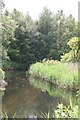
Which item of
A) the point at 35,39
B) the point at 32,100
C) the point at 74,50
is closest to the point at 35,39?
the point at 35,39

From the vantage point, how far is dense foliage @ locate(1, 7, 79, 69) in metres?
28.2

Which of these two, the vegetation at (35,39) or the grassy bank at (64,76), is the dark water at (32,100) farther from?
the vegetation at (35,39)

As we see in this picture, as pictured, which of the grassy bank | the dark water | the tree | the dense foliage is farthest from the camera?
the dense foliage

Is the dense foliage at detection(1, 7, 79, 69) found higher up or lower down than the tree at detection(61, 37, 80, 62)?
higher up

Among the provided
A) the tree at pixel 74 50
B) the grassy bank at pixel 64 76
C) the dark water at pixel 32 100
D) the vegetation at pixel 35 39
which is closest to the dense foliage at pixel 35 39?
the vegetation at pixel 35 39

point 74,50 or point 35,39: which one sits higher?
point 35,39

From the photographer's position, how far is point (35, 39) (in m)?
29.0

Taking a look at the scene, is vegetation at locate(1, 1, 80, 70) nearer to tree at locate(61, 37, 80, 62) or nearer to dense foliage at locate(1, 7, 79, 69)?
dense foliage at locate(1, 7, 79, 69)

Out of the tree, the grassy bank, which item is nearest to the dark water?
the grassy bank

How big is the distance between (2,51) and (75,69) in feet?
14.4

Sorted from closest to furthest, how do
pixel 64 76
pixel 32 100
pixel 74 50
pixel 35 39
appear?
pixel 74 50 < pixel 32 100 < pixel 64 76 < pixel 35 39

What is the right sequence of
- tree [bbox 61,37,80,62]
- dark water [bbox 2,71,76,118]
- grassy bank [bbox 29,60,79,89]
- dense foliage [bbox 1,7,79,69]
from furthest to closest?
dense foliage [bbox 1,7,79,69] < grassy bank [bbox 29,60,79,89] < dark water [bbox 2,71,76,118] < tree [bbox 61,37,80,62]

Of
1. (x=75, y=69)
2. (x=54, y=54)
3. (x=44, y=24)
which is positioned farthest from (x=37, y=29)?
(x=75, y=69)

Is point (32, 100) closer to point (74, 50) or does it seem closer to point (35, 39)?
point (74, 50)
